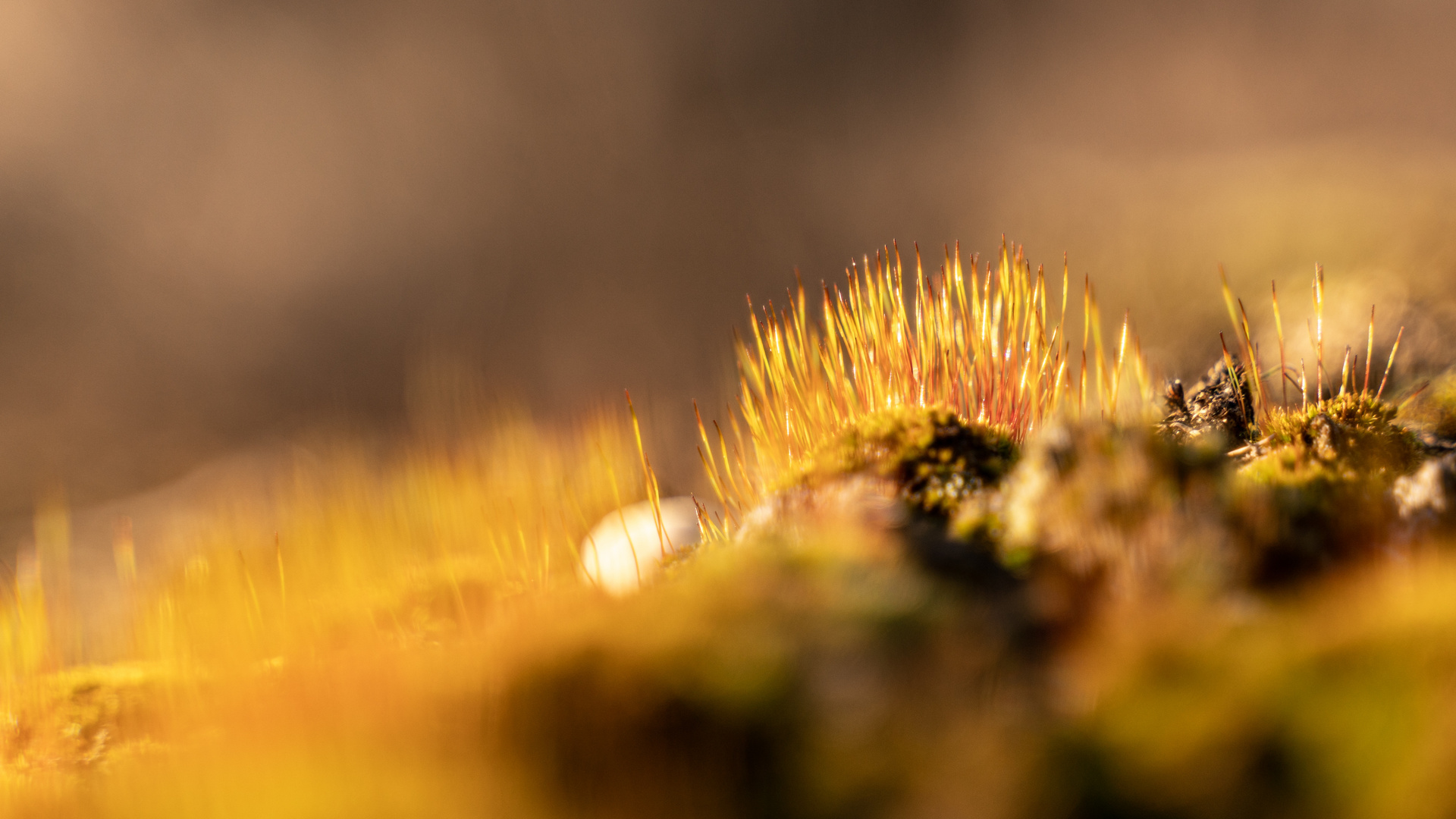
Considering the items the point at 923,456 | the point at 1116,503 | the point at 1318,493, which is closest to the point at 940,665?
the point at 1116,503

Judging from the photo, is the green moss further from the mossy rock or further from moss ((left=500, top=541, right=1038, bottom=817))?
moss ((left=500, top=541, right=1038, bottom=817))

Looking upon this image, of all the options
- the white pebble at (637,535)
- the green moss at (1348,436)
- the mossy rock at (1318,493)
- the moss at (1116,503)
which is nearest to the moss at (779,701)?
the moss at (1116,503)

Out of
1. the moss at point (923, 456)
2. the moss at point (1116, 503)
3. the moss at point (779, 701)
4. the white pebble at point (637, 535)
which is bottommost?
the moss at point (779, 701)

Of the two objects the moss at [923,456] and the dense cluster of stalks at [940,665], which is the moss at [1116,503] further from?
the moss at [923,456]

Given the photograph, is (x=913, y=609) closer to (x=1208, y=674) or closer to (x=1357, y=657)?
(x=1208, y=674)

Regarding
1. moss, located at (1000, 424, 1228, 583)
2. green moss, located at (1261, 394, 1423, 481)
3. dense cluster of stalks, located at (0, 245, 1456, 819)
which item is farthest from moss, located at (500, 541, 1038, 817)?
green moss, located at (1261, 394, 1423, 481)

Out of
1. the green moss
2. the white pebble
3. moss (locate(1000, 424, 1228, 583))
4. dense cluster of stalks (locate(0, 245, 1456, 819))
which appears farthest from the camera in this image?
the white pebble

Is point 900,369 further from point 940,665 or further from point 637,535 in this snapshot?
point 637,535

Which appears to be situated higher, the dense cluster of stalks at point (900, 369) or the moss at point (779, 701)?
the dense cluster of stalks at point (900, 369)
